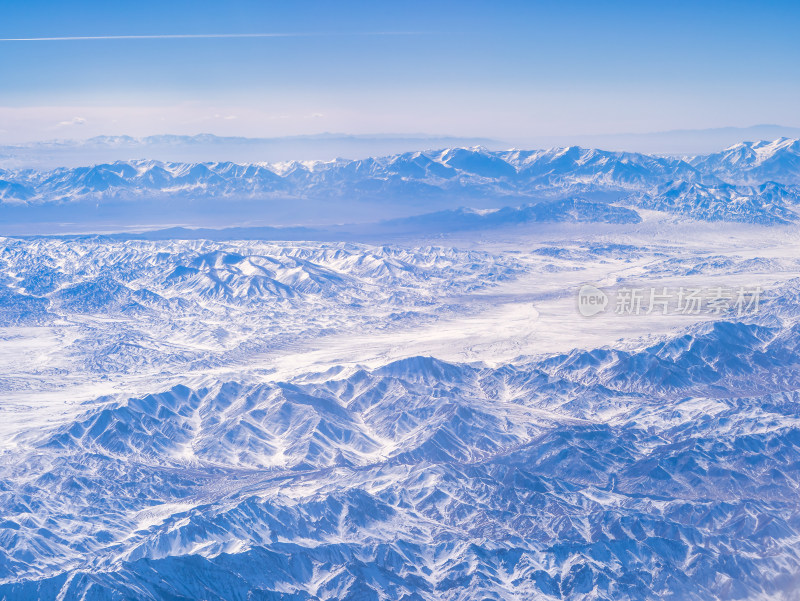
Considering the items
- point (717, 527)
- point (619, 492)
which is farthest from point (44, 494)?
point (717, 527)

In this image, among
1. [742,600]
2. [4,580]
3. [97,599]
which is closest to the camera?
[97,599]

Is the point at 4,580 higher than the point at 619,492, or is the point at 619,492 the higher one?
the point at 4,580

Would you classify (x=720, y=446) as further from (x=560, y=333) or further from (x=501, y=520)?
(x=560, y=333)

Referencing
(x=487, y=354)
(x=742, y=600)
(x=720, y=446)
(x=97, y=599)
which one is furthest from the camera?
(x=487, y=354)

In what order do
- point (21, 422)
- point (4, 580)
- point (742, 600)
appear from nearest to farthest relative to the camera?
point (4, 580), point (742, 600), point (21, 422)

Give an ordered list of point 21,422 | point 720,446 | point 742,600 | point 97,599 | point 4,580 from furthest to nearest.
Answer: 1. point 21,422
2. point 720,446
3. point 742,600
4. point 4,580
5. point 97,599

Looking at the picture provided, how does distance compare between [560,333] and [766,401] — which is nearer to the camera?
[766,401]

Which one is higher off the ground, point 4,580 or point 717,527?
point 4,580

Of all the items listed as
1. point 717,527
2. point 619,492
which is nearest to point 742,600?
point 717,527

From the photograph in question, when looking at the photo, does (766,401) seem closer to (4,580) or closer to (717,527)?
(717,527)
